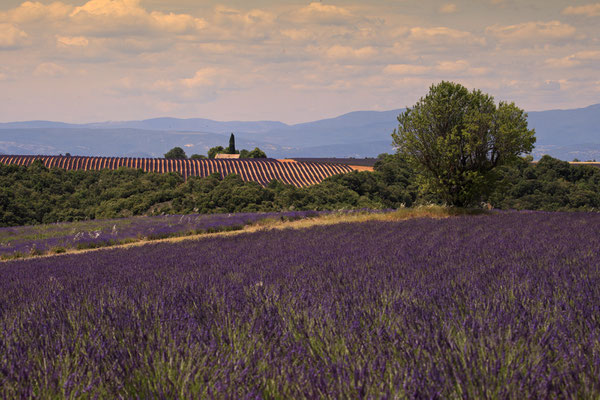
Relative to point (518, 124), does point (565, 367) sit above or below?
below

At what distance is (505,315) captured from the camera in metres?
2.71

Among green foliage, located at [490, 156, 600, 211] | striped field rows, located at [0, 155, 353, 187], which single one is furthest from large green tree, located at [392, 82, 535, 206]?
striped field rows, located at [0, 155, 353, 187]

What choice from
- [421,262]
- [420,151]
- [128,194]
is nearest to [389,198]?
[420,151]

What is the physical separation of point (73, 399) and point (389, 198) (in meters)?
30.8

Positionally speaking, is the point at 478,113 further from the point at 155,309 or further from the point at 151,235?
the point at 155,309

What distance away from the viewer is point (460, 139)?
17125 mm

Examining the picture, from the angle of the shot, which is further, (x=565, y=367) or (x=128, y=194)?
(x=128, y=194)

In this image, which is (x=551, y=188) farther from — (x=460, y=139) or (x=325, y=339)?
(x=325, y=339)

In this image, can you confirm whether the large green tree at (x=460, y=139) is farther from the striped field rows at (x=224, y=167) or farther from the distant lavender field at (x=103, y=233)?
the striped field rows at (x=224, y=167)

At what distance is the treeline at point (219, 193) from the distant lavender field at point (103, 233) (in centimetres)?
633

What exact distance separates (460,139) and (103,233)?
41.4 feet

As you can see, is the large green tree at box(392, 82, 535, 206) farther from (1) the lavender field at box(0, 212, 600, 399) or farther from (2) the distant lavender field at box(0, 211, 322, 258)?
(1) the lavender field at box(0, 212, 600, 399)

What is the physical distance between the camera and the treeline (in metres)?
26.8

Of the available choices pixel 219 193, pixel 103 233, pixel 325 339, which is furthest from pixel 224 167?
pixel 325 339
